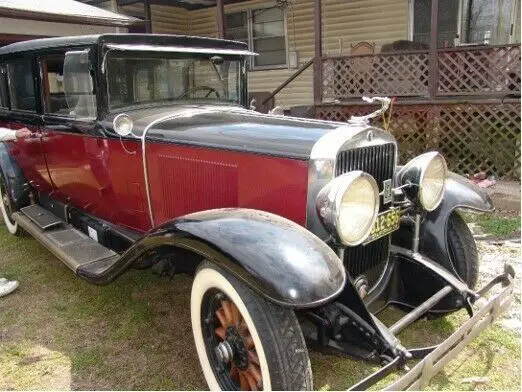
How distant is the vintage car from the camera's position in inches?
83.7

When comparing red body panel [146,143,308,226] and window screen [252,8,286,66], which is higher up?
window screen [252,8,286,66]

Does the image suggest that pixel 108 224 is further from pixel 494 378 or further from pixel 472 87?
pixel 472 87

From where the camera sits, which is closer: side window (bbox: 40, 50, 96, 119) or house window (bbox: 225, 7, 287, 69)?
side window (bbox: 40, 50, 96, 119)

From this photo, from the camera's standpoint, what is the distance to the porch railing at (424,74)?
22.3 ft

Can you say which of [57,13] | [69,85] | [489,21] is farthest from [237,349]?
[57,13]

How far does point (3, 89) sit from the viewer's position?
4.84 meters

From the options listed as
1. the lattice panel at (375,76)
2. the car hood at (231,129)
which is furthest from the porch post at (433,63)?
the car hood at (231,129)

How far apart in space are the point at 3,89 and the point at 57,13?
5288 mm

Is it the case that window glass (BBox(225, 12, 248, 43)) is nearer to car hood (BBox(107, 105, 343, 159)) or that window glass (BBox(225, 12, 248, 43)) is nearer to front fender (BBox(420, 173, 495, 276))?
car hood (BBox(107, 105, 343, 159))

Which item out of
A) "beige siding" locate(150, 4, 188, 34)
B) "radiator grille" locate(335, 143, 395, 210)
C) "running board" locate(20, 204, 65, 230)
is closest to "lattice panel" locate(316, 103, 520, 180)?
"radiator grille" locate(335, 143, 395, 210)

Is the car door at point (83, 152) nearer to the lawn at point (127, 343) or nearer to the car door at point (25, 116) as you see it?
the car door at point (25, 116)

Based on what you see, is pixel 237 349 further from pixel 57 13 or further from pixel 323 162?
pixel 57 13

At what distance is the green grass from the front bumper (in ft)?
8.05

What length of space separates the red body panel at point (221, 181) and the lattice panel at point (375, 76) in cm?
535
